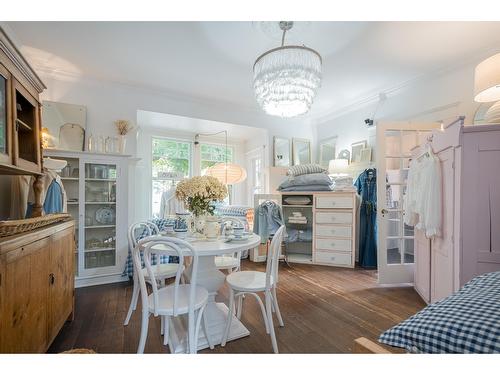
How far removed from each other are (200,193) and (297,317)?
4.42ft

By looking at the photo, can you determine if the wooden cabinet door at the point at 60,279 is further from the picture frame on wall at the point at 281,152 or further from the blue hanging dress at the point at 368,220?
the blue hanging dress at the point at 368,220

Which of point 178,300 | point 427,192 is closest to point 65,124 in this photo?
point 178,300

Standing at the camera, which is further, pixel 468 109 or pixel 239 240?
pixel 468 109

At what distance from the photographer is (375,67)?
2.82 meters

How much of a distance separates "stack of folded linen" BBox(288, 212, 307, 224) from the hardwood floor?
0.96m

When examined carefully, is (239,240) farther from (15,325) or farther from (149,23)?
(149,23)

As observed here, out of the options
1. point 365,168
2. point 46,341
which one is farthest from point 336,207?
point 46,341

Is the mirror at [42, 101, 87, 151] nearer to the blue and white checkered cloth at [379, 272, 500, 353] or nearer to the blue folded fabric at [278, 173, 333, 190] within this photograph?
the blue folded fabric at [278, 173, 333, 190]

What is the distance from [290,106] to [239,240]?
3.72 ft

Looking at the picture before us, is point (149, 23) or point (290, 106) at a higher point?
point (149, 23)

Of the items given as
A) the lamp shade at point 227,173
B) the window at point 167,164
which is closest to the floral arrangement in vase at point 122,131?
the window at point 167,164

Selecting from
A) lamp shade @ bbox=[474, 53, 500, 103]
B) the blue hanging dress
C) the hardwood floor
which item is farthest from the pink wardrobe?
the blue hanging dress

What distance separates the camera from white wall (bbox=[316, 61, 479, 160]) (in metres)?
2.60

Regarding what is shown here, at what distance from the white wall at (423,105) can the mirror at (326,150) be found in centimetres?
16
